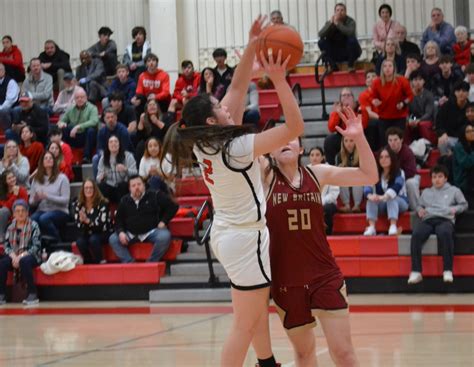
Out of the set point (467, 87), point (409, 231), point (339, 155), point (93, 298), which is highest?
point (467, 87)

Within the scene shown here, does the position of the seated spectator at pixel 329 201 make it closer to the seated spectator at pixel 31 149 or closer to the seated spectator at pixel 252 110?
the seated spectator at pixel 252 110

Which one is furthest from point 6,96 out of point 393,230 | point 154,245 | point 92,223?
point 393,230

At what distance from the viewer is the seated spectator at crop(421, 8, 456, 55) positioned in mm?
13734

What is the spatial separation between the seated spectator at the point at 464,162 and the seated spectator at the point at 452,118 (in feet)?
1.35

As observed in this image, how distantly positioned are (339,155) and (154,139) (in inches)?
100

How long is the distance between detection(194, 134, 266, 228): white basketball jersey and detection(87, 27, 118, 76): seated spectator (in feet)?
39.3

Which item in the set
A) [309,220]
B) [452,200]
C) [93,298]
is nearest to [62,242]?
[93,298]

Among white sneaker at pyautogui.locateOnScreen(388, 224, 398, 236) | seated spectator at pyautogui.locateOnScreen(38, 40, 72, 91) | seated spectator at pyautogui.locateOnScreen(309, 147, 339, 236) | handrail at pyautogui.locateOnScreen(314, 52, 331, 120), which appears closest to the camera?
white sneaker at pyautogui.locateOnScreen(388, 224, 398, 236)

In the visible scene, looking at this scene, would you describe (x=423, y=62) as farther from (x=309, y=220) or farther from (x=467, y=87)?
(x=309, y=220)

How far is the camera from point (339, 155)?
11.4m

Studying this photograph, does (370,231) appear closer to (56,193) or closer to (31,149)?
(56,193)

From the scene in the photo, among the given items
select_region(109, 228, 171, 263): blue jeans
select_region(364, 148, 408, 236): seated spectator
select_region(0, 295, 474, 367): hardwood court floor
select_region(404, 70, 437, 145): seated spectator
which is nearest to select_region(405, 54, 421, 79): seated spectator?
select_region(404, 70, 437, 145): seated spectator

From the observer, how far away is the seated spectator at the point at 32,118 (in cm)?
1412

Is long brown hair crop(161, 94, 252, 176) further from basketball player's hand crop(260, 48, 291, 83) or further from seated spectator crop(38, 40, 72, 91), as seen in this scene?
seated spectator crop(38, 40, 72, 91)
